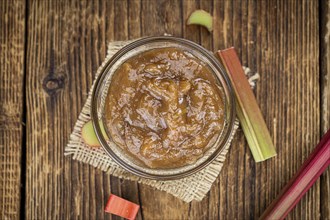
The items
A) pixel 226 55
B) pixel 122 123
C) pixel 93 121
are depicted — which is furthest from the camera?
pixel 226 55

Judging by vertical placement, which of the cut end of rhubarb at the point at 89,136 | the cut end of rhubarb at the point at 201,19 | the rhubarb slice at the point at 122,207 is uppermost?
the cut end of rhubarb at the point at 201,19

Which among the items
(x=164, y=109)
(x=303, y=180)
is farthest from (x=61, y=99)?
(x=303, y=180)

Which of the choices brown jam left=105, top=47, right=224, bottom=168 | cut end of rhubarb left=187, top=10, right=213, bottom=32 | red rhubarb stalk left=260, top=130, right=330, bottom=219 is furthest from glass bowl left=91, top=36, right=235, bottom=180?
red rhubarb stalk left=260, top=130, right=330, bottom=219

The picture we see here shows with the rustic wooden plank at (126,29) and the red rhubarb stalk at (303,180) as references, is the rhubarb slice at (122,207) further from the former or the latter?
the red rhubarb stalk at (303,180)

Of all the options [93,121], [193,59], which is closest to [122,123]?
[93,121]

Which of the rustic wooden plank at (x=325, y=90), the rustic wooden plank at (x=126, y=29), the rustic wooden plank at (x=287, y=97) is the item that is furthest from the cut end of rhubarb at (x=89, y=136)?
the rustic wooden plank at (x=325, y=90)

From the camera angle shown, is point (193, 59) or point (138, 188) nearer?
point (193, 59)

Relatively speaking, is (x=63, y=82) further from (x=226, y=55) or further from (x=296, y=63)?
(x=296, y=63)
